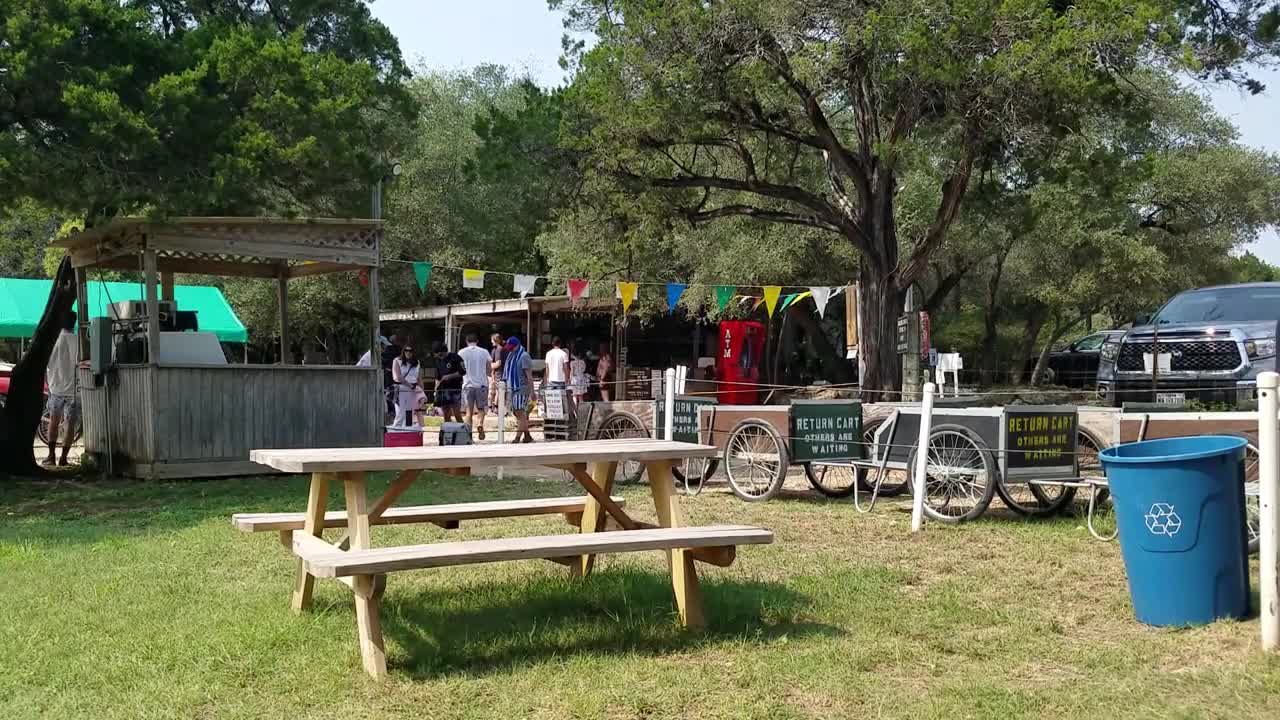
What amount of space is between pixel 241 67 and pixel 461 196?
769 inches

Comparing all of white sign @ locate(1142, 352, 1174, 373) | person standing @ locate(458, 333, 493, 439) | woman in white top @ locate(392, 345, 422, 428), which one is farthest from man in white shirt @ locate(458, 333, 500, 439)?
white sign @ locate(1142, 352, 1174, 373)

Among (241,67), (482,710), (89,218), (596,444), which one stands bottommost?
(482,710)

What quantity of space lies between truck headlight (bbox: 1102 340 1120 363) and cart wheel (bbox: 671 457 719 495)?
615cm

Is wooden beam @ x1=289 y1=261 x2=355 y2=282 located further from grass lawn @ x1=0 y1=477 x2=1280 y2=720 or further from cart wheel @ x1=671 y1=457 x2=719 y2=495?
grass lawn @ x1=0 y1=477 x2=1280 y2=720

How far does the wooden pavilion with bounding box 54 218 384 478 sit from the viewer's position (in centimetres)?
1134

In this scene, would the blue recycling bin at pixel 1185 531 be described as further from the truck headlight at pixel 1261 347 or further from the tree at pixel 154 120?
the truck headlight at pixel 1261 347

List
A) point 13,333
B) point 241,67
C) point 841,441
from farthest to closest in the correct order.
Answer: point 13,333 → point 241,67 → point 841,441

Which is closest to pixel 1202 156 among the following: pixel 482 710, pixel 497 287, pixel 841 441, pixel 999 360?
pixel 999 360

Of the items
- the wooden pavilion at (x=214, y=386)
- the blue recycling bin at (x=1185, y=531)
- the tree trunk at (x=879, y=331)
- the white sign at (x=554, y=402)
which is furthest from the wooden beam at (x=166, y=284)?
the blue recycling bin at (x=1185, y=531)

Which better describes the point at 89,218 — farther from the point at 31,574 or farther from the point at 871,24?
the point at 871,24

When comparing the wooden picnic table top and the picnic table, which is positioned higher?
the wooden picnic table top

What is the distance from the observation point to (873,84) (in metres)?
14.1

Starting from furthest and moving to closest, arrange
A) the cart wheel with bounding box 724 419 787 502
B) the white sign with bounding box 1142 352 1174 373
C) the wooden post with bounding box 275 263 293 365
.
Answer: the wooden post with bounding box 275 263 293 365 → the white sign with bounding box 1142 352 1174 373 → the cart wheel with bounding box 724 419 787 502

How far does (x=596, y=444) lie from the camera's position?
18.0ft
